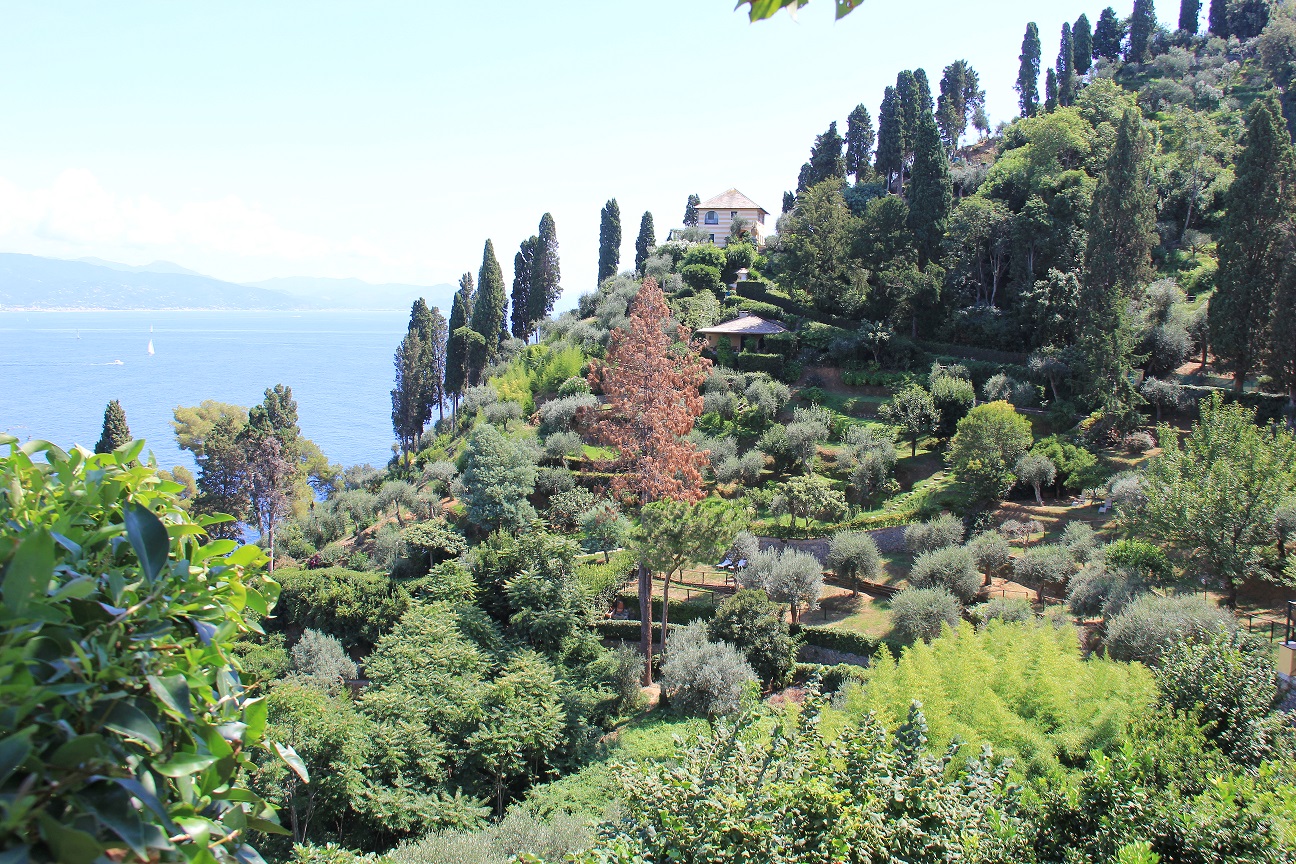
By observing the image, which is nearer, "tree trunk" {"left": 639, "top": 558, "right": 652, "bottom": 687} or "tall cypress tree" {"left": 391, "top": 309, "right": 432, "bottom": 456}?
"tree trunk" {"left": 639, "top": 558, "right": 652, "bottom": 687}

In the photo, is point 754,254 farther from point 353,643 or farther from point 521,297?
point 353,643

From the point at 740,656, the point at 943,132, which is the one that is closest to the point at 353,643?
the point at 740,656

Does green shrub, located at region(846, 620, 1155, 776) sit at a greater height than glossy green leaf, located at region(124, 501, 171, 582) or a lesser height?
lesser

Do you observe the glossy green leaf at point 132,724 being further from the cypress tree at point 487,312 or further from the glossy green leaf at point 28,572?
the cypress tree at point 487,312

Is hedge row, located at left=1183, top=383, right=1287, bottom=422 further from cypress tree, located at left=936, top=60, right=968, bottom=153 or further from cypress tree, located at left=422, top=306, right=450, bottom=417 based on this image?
cypress tree, located at left=936, top=60, right=968, bottom=153

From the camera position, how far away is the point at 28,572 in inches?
70.8

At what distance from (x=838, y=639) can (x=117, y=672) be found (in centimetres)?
1826

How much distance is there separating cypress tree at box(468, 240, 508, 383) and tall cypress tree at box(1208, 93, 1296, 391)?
35.0 m

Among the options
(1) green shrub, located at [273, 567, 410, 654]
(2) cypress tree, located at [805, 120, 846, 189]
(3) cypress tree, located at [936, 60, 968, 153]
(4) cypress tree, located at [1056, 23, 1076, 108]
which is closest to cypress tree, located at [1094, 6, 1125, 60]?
(4) cypress tree, located at [1056, 23, 1076, 108]

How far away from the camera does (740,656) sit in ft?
55.0

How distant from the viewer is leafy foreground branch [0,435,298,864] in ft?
5.63

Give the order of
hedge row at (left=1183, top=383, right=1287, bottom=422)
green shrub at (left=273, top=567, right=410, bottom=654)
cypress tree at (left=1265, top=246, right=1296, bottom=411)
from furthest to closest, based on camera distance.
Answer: hedge row at (left=1183, top=383, right=1287, bottom=422) < cypress tree at (left=1265, top=246, right=1296, bottom=411) < green shrub at (left=273, top=567, right=410, bottom=654)

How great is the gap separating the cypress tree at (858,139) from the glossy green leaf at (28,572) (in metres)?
62.8

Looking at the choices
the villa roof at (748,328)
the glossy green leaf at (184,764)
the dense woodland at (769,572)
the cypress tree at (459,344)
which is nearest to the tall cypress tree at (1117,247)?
the dense woodland at (769,572)
